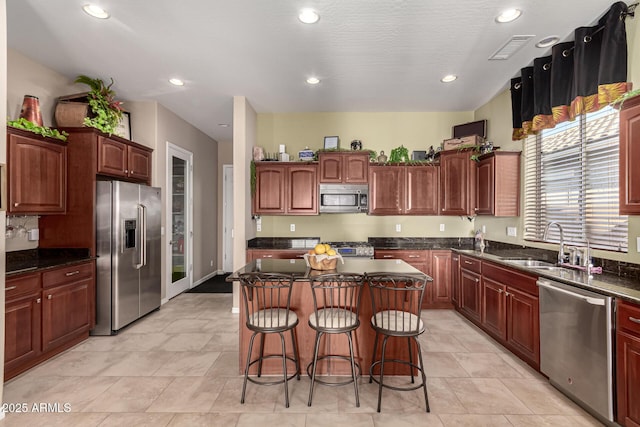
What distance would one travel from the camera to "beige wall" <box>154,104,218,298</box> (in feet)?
15.8

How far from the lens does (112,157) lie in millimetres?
3703

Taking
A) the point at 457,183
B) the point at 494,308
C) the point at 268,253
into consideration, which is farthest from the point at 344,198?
the point at 494,308

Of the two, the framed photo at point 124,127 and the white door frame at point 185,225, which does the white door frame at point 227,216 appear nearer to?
the white door frame at point 185,225

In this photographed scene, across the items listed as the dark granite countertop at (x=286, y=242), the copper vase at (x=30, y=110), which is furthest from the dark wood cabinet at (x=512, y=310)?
the copper vase at (x=30, y=110)

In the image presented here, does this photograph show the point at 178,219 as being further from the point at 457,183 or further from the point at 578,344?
the point at 578,344

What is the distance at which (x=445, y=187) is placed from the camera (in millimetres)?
4711

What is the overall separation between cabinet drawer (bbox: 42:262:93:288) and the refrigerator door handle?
544 mm

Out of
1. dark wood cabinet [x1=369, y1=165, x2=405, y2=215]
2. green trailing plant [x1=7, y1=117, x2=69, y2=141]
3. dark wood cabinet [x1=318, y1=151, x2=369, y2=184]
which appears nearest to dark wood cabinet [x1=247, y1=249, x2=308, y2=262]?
dark wood cabinet [x1=318, y1=151, x2=369, y2=184]

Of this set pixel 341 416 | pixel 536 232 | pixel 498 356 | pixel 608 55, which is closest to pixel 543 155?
pixel 536 232

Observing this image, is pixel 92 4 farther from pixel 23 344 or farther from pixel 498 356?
pixel 498 356

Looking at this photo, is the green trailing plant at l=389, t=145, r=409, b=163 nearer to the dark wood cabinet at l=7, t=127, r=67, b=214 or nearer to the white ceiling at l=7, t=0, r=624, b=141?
the white ceiling at l=7, t=0, r=624, b=141

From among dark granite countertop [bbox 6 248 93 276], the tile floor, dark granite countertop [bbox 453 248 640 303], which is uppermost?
dark granite countertop [bbox 6 248 93 276]

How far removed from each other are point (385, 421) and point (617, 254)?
2.32 m

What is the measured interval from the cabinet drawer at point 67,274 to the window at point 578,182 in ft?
16.5
